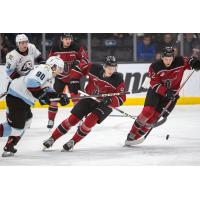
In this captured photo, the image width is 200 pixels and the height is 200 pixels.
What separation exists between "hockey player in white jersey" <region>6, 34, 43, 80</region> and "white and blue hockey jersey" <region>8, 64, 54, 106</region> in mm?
189

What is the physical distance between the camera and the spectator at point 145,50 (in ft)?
21.6

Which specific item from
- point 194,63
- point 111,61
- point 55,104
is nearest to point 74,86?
point 55,104

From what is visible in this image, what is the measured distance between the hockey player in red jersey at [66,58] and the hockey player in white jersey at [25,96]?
0.35 ft

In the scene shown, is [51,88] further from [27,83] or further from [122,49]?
[122,49]

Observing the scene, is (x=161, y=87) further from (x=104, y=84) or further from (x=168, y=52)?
(x=104, y=84)

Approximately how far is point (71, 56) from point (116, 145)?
66 centimetres

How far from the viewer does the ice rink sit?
6254 millimetres

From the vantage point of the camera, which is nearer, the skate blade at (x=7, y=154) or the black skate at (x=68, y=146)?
the skate blade at (x=7, y=154)

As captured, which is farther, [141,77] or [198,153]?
[141,77]

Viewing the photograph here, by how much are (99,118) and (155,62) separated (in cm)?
52

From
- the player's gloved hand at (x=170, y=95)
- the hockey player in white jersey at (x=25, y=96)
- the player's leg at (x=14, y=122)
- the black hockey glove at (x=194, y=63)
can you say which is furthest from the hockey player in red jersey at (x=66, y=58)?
the black hockey glove at (x=194, y=63)

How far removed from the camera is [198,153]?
6.39 m

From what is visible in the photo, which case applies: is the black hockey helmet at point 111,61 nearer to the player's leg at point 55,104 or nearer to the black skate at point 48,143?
the player's leg at point 55,104
